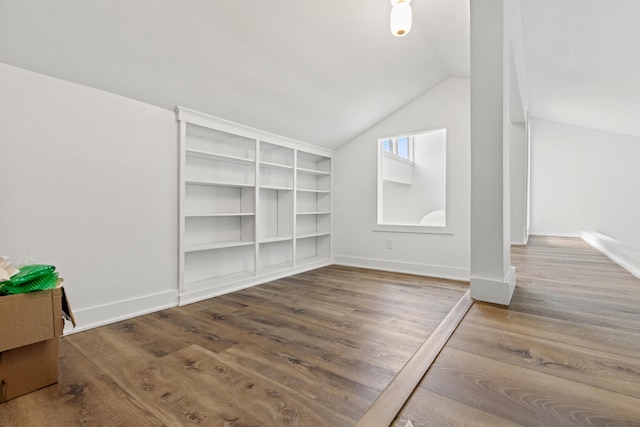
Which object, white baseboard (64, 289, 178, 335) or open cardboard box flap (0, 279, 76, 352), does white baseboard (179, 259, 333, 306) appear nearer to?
white baseboard (64, 289, 178, 335)

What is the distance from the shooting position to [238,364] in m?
1.50

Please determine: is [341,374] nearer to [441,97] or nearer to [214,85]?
[214,85]

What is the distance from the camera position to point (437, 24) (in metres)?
2.47

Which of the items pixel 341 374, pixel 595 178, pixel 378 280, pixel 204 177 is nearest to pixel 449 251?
pixel 378 280

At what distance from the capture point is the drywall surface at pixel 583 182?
4379 millimetres

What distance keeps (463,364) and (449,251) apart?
2690 mm

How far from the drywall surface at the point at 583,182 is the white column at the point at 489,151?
4.70m

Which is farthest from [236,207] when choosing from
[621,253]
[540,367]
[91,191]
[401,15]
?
[621,253]

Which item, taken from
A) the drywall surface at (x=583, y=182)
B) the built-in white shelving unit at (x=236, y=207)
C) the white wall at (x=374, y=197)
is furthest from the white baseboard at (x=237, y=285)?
the drywall surface at (x=583, y=182)

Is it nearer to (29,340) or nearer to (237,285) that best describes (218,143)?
(237,285)

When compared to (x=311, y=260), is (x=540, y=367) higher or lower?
higher

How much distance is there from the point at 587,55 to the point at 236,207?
3.55 m

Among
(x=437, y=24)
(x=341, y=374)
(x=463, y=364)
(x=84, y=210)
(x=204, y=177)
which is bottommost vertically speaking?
(x=341, y=374)

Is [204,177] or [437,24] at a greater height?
[437,24]
